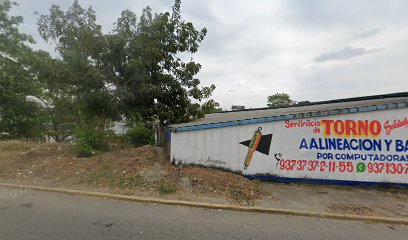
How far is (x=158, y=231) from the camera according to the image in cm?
427

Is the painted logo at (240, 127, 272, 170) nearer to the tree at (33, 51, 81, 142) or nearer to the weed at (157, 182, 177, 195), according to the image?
the weed at (157, 182, 177, 195)

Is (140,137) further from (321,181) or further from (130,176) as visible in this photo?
(321,181)

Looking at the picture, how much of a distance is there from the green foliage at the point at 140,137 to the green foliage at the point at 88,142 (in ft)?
9.82

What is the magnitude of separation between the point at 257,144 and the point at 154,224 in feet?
13.7

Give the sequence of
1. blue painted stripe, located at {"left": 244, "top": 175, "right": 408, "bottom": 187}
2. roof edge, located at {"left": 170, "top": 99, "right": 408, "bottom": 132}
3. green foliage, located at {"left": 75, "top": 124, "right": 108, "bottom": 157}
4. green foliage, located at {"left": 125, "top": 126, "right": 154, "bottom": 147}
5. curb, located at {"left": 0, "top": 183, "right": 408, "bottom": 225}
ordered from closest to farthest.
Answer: curb, located at {"left": 0, "top": 183, "right": 408, "bottom": 225} < roof edge, located at {"left": 170, "top": 99, "right": 408, "bottom": 132} < blue painted stripe, located at {"left": 244, "top": 175, "right": 408, "bottom": 187} < green foliage, located at {"left": 75, "top": 124, "right": 108, "bottom": 157} < green foliage, located at {"left": 125, "top": 126, "right": 154, "bottom": 147}

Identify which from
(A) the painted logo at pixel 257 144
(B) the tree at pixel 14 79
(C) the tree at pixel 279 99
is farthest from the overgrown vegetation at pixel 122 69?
(C) the tree at pixel 279 99

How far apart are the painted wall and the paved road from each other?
254 cm

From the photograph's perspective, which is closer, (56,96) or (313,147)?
(313,147)

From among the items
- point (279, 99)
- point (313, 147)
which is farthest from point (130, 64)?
point (279, 99)

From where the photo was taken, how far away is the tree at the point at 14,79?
14695 millimetres

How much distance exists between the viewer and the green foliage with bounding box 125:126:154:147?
42.1ft

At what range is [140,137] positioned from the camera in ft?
42.5

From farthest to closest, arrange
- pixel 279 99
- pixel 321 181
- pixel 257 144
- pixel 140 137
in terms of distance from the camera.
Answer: pixel 279 99
pixel 140 137
pixel 257 144
pixel 321 181

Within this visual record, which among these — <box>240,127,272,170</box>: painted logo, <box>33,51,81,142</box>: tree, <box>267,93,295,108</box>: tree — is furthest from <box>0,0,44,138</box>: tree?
<box>267,93,295,108</box>: tree
